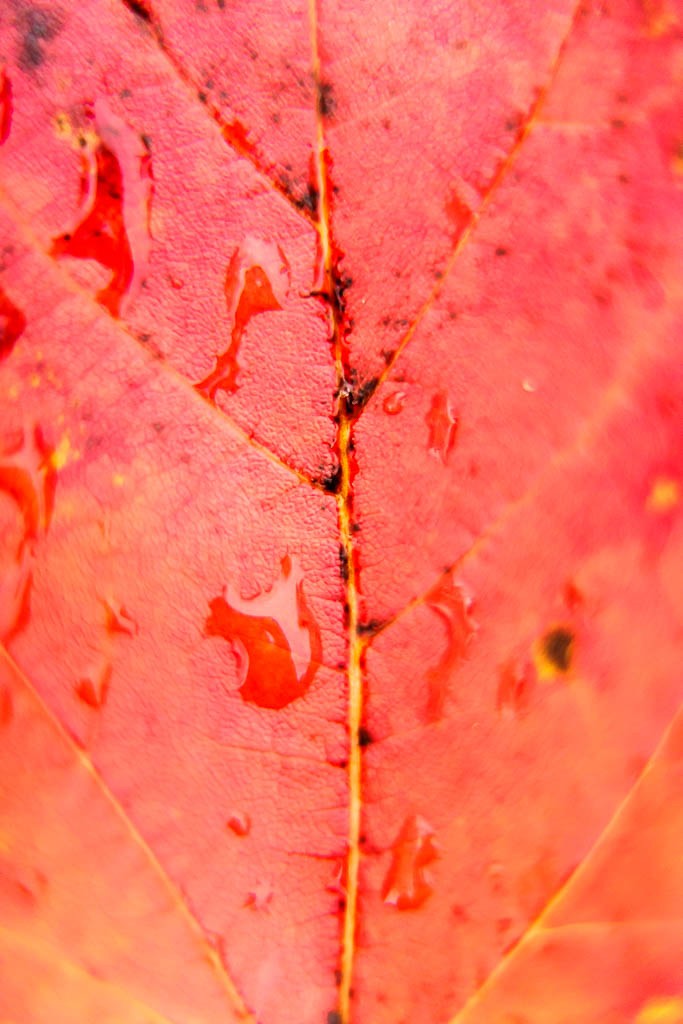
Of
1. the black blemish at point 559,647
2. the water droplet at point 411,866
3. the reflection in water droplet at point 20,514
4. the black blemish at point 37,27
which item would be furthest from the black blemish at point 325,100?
the water droplet at point 411,866

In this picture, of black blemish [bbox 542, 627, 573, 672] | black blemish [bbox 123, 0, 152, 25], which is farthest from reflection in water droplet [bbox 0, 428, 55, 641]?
black blemish [bbox 542, 627, 573, 672]

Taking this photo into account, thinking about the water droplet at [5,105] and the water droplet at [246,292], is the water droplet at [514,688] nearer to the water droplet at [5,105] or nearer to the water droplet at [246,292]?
the water droplet at [246,292]

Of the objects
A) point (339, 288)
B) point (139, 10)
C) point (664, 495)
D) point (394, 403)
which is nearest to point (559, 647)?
point (664, 495)

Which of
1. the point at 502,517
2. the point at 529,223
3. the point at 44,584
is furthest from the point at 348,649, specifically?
the point at 529,223

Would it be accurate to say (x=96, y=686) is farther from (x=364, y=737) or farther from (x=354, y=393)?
(x=354, y=393)

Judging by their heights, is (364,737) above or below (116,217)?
below

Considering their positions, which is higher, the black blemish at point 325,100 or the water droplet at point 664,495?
the black blemish at point 325,100

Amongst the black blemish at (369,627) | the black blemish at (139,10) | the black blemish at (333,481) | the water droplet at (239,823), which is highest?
the black blemish at (139,10)
